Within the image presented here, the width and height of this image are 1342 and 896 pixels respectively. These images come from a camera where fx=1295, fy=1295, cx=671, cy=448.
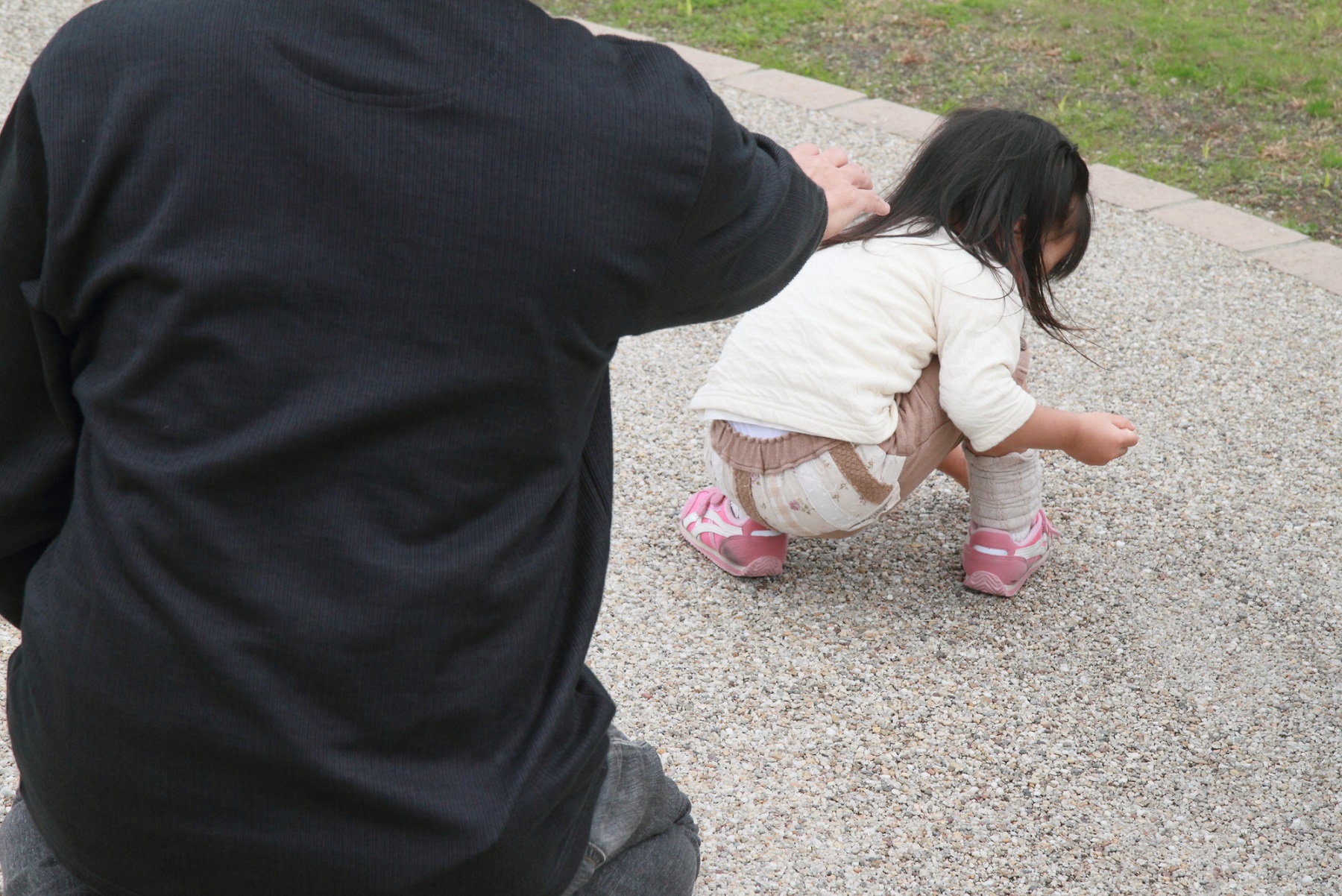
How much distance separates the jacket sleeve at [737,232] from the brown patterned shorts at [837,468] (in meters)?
1.09

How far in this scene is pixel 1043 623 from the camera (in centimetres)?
246

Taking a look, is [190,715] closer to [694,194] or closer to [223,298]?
[223,298]

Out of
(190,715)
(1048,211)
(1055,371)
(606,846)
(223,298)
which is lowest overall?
(1055,371)

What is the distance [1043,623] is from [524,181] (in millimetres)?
1758

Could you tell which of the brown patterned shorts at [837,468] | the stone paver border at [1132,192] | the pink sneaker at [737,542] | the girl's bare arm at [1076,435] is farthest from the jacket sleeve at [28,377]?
the stone paver border at [1132,192]

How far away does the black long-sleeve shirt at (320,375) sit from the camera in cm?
97

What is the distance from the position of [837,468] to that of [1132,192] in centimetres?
240

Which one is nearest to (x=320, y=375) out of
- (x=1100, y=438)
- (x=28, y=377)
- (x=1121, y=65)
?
(x=28, y=377)

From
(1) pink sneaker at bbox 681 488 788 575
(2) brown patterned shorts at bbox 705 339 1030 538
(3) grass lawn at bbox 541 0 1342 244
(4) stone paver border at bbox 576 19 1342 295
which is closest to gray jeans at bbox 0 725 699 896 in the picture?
(2) brown patterned shorts at bbox 705 339 1030 538

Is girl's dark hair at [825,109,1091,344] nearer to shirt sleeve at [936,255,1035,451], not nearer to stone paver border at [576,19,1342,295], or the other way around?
shirt sleeve at [936,255,1035,451]

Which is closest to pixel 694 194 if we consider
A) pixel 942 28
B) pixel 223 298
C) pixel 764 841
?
pixel 223 298

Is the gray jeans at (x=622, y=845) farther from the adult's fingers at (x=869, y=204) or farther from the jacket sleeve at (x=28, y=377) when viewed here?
the adult's fingers at (x=869, y=204)

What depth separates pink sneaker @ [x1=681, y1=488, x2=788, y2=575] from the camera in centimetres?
249

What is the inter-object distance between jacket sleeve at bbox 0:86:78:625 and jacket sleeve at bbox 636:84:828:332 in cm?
50
